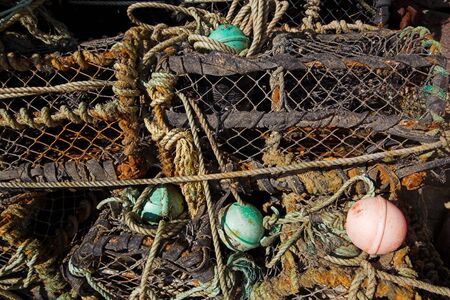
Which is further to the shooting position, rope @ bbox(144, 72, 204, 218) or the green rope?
the green rope

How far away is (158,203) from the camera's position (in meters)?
1.74

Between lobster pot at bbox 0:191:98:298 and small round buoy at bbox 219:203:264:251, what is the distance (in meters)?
0.73

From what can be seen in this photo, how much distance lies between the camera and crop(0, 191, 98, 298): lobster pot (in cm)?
179

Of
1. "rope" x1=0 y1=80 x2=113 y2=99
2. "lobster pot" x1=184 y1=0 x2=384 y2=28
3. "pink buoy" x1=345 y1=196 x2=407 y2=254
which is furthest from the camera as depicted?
"lobster pot" x1=184 y1=0 x2=384 y2=28

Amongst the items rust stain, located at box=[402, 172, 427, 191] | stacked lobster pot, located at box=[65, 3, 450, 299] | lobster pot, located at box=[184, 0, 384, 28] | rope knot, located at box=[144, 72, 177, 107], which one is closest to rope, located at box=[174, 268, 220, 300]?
stacked lobster pot, located at box=[65, 3, 450, 299]

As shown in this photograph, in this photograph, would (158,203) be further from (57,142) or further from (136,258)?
(57,142)

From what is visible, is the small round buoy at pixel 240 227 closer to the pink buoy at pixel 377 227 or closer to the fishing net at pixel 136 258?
the fishing net at pixel 136 258

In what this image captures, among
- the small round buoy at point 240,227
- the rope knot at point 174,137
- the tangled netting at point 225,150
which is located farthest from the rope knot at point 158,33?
the small round buoy at point 240,227

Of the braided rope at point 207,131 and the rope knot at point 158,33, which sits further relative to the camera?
the rope knot at point 158,33

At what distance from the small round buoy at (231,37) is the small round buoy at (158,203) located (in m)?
0.61

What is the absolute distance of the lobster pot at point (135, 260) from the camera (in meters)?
1.62

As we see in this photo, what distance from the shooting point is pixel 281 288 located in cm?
158

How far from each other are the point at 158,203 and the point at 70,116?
47 centimetres

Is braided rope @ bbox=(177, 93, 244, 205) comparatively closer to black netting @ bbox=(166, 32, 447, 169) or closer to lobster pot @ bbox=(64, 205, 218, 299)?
black netting @ bbox=(166, 32, 447, 169)
